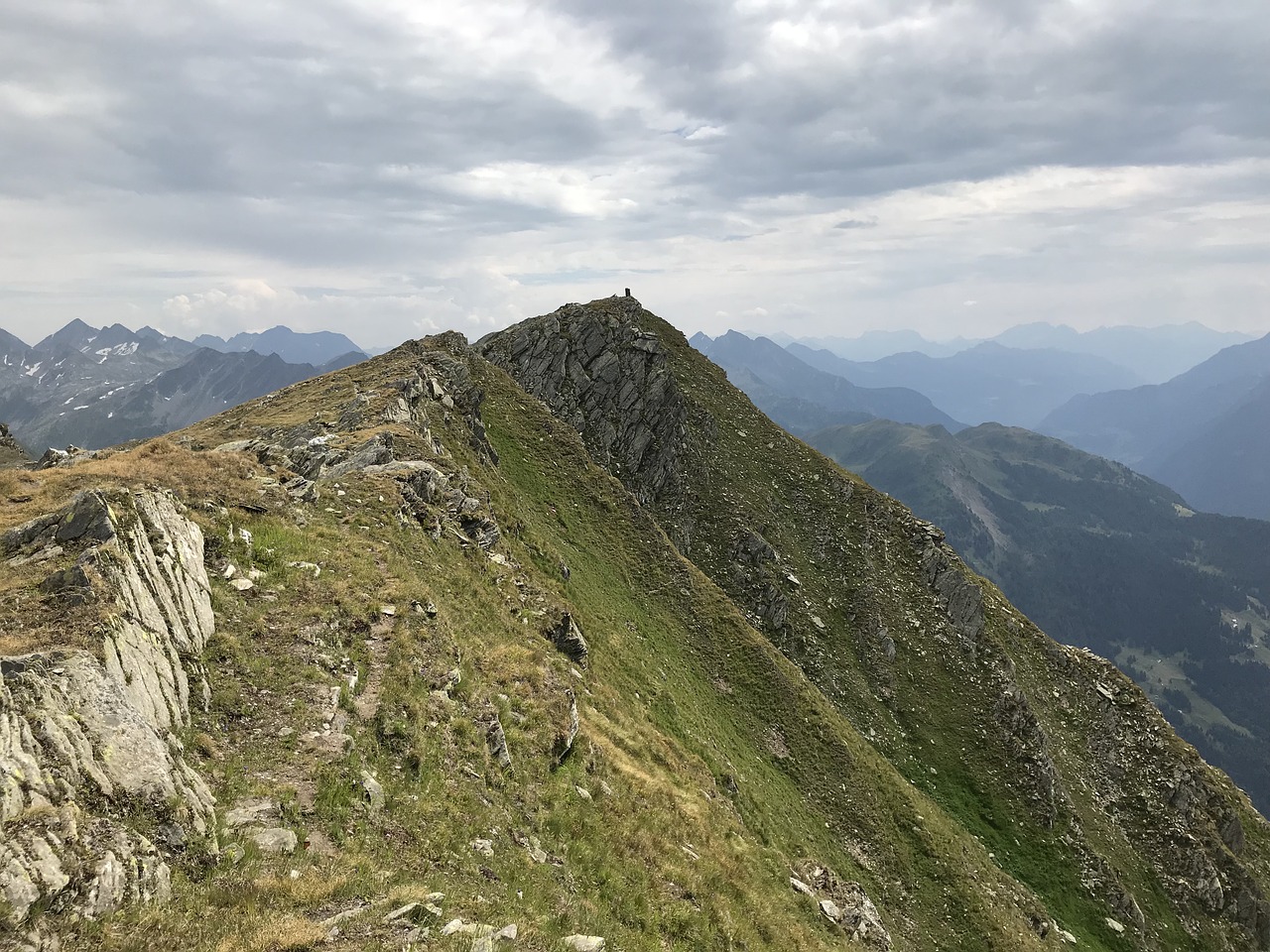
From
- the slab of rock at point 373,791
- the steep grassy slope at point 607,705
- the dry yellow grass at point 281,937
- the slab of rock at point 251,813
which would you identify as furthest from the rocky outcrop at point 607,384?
the dry yellow grass at point 281,937

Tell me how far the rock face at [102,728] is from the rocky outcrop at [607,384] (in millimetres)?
58660

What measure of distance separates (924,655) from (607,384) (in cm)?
4983

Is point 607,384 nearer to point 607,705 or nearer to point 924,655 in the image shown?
point 924,655

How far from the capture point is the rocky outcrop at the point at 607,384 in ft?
252

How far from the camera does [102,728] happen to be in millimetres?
12133

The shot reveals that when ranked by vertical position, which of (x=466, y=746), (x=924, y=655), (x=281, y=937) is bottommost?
(x=924, y=655)

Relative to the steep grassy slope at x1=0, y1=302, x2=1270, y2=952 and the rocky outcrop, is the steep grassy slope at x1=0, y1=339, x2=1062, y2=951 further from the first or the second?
the rocky outcrop

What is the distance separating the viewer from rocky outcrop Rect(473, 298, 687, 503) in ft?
252

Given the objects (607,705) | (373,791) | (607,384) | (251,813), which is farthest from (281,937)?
(607,384)

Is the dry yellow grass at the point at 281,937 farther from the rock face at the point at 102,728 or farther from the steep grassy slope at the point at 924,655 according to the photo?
the steep grassy slope at the point at 924,655

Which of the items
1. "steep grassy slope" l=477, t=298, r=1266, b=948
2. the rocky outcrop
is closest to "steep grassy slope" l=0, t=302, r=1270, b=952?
"steep grassy slope" l=477, t=298, r=1266, b=948

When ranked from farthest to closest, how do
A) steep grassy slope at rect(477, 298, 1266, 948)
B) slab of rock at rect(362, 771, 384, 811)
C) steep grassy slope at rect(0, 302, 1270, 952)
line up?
steep grassy slope at rect(477, 298, 1266, 948) → slab of rock at rect(362, 771, 384, 811) → steep grassy slope at rect(0, 302, 1270, 952)

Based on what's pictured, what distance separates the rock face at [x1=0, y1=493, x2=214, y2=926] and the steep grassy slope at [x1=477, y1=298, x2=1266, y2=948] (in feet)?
180

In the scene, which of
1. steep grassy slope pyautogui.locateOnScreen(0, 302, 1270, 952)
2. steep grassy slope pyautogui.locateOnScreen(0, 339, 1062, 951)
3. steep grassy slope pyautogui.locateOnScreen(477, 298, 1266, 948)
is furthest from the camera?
steep grassy slope pyautogui.locateOnScreen(477, 298, 1266, 948)
